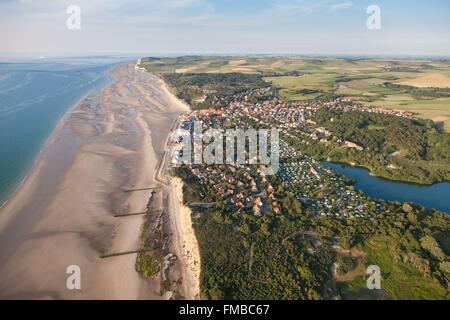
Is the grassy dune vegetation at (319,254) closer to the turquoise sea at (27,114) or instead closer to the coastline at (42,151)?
the coastline at (42,151)

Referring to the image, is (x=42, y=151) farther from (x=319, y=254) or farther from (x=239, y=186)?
(x=319, y=254)

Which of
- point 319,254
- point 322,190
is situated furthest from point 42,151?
point 319,254

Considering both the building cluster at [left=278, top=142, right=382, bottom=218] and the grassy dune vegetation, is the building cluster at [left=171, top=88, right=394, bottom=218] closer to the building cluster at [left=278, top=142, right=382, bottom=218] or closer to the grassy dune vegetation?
the building cluster at [left=278, top=142, right=382, bottom=218]

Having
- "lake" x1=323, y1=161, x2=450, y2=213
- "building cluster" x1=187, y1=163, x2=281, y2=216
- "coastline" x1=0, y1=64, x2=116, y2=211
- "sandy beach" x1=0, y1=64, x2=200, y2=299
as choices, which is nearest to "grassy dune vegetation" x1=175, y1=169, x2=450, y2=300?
"building cluster" x1=187, y1=163, x2=281, y2=216

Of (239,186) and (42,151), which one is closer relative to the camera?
(239,186)
